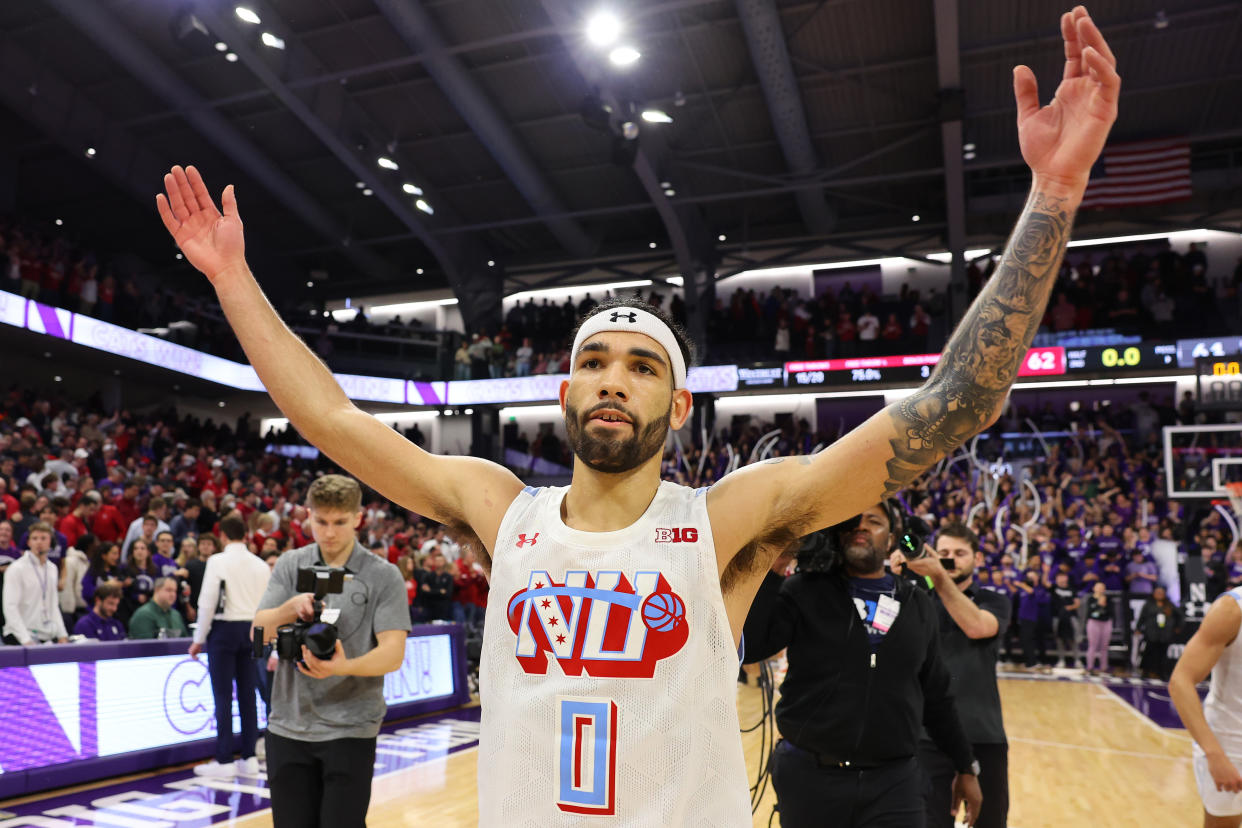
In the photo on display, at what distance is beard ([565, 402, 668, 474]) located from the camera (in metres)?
2.18

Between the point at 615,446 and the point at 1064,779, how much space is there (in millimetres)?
7862

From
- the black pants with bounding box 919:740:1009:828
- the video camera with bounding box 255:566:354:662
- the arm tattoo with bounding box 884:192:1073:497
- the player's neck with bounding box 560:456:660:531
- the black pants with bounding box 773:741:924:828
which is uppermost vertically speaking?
the arm tattoo with bounding box 884:192:1073:497

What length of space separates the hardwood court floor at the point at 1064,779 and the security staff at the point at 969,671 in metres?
2.52

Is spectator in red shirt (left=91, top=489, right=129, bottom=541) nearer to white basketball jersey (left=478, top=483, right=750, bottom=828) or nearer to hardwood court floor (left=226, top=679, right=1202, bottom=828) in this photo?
hardwood court floor (left=226, top=679, right=1202, bottom=828)

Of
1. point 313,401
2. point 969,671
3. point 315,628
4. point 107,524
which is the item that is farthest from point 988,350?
point 107,524

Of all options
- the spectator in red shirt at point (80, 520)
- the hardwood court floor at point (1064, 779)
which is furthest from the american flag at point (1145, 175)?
the spectator in red shirt at point (80, 520)

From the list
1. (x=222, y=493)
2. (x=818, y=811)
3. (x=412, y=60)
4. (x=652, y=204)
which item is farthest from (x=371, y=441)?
(x=652, y=204)

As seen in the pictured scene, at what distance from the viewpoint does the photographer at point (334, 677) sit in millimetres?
3596

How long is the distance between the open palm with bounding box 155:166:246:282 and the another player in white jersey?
Result: 12.1 ft

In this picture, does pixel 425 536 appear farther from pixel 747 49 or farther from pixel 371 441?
pixel 371 441

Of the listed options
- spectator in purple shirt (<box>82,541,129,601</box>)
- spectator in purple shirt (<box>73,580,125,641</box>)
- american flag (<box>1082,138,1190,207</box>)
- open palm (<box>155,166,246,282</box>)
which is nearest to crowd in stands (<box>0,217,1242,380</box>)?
american flag (<box>1082,138,1190,207</box>)

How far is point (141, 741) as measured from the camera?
743 centimetres

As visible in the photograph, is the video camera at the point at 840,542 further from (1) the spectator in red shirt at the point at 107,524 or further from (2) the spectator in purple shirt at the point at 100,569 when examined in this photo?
(1) the spectator in red shirt at the point at 107,524

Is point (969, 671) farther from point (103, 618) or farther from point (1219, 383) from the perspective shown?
point (1219, 383)
